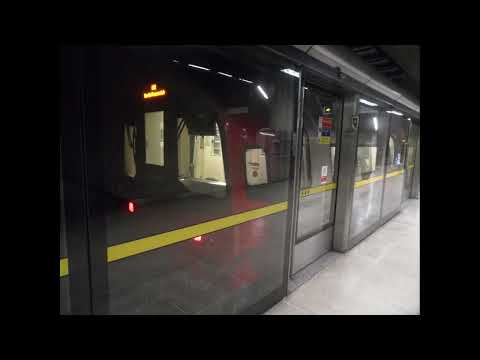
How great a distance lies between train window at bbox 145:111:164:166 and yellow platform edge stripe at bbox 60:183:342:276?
0.49 metres

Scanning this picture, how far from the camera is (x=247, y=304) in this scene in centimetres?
242

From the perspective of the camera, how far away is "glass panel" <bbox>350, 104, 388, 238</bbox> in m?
4.29

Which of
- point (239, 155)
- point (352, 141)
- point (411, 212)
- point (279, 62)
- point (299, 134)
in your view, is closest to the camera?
point (239, 155)

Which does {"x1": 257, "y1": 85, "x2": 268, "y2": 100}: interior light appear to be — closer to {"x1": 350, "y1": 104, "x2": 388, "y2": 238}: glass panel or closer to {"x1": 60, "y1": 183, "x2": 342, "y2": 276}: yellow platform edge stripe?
{"x1": 60, "y1": 183, "x2": 342, "y2": 276}: yellow platform edge stripe

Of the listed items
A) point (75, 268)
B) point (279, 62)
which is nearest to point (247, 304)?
point (75, 268)

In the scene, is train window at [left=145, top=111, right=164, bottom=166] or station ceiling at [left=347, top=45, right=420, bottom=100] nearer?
train window at [left=145, top=111, right=164, bottom=166]

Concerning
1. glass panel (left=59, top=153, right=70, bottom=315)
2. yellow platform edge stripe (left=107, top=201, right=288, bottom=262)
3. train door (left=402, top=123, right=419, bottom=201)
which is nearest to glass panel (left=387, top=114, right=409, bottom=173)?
train door (left=402, top=123, right=419, bottom=201)

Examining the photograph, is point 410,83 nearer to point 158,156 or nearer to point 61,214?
point 158,156

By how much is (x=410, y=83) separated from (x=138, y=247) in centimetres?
593

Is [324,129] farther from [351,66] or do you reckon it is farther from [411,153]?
[411,153]

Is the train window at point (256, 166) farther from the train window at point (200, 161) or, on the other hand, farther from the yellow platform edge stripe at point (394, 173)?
the yellow platform edge stripe at point (394, 173)

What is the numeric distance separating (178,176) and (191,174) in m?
0.17

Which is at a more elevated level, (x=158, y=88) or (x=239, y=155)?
(x=158, y=88)

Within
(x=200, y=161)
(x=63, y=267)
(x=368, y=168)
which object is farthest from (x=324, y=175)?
(x=63, y=267)
